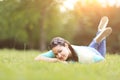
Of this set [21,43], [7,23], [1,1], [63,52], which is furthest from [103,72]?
[21,43]

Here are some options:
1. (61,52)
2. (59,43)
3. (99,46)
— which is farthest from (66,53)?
(99,46)

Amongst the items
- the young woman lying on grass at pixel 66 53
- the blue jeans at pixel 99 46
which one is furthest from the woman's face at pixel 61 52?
the blue jeans at pixel 99 46

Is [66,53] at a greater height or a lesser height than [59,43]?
lesser

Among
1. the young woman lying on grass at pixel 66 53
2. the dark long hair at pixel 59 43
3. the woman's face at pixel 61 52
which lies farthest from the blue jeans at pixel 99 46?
the woman's face at pixel 61 52

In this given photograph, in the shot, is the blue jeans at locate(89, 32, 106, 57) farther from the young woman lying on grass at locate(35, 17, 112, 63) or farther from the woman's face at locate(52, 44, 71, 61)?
the woman's face at locate(52, 44, 71, 61)

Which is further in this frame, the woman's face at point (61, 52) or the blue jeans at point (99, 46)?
the blue jeans at point (99, 46)

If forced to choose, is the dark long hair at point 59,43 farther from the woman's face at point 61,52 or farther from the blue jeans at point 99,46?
the blue jeans at point 99,46

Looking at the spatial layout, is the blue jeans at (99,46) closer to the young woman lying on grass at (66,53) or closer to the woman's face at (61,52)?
the young woman lying on grass at (66,53)

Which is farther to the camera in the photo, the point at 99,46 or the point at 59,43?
the point at 99,46

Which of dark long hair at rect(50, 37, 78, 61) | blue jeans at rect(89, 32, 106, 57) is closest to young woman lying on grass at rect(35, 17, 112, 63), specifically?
dark long hair at rect(50, 37, 78, 61)

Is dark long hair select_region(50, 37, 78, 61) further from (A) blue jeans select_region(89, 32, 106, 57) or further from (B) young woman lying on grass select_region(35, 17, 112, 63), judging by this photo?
(A) blue jeans select_region(89, 32, 106, 57)

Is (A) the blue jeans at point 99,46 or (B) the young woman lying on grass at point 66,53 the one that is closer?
(B) the young woman lying on grass at point 66,53

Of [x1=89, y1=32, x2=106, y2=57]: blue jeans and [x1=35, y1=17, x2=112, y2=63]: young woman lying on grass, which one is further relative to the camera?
[x1=89, y1=32, x2=106, y2=57]: blue jeans

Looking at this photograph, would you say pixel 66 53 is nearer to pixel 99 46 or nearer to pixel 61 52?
pixel 61 52
